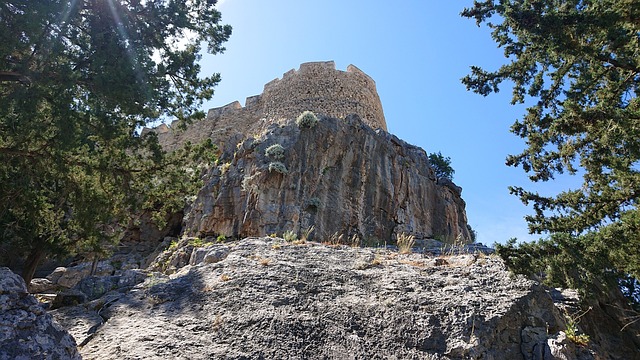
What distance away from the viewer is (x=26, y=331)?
4723 mm

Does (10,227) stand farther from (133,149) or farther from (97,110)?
(97,110)

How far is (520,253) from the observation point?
23.4ft

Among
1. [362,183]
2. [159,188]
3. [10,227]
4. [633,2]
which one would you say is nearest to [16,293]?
[159,188]

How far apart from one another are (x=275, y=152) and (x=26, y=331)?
45.0 feet

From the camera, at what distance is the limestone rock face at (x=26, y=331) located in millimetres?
4508

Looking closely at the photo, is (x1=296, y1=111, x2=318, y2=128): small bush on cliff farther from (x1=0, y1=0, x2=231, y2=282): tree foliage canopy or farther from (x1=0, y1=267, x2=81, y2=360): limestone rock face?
(x1=0, y1=267, x2=81, y2=360): limestone rock face

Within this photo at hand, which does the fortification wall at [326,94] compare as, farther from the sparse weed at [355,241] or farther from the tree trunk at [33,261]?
the tree trunk at [33,261]

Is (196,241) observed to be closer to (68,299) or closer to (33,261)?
(33,261)

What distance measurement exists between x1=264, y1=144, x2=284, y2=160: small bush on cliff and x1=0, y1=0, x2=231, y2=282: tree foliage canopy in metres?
7.11

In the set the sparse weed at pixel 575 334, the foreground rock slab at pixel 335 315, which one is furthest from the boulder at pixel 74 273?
the sparse weed at pixel 575 334

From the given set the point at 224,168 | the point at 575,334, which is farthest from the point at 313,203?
the point at 575,334

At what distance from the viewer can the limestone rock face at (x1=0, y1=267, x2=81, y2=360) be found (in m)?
4.51

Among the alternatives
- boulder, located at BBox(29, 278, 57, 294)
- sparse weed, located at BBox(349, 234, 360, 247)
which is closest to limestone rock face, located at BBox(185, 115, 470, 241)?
sparse weed, located at BBox(349, 234, 360, 247)

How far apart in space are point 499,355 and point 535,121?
4.37 meters
